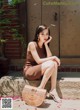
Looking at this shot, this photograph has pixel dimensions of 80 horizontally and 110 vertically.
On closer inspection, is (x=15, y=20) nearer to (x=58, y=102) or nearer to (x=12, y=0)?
(x=12, y=0)

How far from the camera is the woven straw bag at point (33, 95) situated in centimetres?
605

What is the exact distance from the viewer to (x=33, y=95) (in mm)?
6086

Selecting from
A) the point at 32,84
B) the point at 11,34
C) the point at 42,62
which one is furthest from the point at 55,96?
the point at 11,34

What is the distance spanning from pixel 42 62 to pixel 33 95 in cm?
61

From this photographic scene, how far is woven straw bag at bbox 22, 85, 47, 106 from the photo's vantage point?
6051 millimetres

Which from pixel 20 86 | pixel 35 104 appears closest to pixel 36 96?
pixel 35 104

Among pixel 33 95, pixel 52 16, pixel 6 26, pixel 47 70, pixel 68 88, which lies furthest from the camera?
pixel 52 16

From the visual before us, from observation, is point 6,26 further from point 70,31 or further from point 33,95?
point 33,95

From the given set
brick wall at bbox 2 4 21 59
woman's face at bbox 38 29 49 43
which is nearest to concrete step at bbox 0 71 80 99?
woman's face at bbox 38 29 49 43

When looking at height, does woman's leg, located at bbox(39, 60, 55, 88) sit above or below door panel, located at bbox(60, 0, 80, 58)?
below

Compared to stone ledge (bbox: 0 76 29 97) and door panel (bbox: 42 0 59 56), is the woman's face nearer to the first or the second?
stone ledge (bbox: 0 76 29 97)

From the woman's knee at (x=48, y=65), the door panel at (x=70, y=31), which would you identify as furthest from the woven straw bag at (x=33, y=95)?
the door panel at (x=70, y=31)

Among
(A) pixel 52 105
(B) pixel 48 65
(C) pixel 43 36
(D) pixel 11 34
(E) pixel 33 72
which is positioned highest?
(C) pixel 43 36

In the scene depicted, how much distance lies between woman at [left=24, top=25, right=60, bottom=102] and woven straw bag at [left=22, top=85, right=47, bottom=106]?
174 mm
